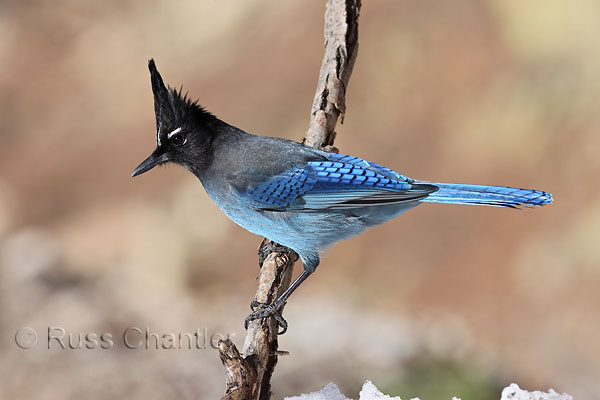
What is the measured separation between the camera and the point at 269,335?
2490 mm

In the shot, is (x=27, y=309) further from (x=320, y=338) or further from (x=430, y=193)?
(x=430, y=193)

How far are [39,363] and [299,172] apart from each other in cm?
237

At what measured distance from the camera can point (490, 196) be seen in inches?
97.7

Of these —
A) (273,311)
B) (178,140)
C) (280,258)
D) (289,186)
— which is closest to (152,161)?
(178,140)

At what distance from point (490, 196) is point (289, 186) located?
0.77 m

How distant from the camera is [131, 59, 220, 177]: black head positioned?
264 cm

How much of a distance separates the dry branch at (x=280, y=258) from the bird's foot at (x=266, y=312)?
17mm

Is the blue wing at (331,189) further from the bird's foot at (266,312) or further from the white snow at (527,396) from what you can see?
the white snow at (527,396)

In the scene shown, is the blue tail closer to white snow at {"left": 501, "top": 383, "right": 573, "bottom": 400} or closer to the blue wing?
the blue wing

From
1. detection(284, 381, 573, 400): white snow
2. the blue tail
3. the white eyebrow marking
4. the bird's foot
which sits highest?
the white eyebrow marking

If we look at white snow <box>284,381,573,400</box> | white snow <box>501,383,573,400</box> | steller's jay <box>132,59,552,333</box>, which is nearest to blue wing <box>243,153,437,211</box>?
steller's jay <box>132,59,552,333</box>

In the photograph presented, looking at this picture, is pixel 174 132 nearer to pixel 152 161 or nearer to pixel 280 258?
pixel 152 161

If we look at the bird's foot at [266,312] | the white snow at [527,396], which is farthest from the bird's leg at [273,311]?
the white snow at [527,396]

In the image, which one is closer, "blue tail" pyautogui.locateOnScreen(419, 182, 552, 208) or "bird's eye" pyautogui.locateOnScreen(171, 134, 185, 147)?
"blue tail" pyautogui.locateOnScreen(419, 182, 552, 208)
